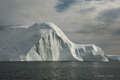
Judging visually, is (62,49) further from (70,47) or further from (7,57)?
(7,57)

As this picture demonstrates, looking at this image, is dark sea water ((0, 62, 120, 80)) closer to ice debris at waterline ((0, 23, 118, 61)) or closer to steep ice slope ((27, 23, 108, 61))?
ice debris at waterline ((0, 23, 118, 61))

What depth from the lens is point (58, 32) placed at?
10412 centimetres

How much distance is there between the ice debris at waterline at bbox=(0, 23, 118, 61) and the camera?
8856 cm

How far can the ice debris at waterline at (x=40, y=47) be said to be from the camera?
291ft

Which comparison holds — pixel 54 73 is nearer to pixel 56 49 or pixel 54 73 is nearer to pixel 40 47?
pixel 40 47

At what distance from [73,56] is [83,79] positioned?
236 ft

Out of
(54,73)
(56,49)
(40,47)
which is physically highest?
(40,47)

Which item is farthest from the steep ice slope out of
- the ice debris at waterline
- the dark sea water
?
the dark sea water

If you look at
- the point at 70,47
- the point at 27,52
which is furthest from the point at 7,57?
the point at 70,47

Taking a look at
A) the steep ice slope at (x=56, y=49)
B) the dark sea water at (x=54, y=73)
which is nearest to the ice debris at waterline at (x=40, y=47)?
the steep ice slope at (x=56, y=49)

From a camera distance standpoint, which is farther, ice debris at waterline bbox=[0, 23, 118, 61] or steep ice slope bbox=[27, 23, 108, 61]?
steep ice slope bbox=[27, 23, 108, 61]

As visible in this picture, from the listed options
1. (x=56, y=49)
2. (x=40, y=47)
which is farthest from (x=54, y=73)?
(x=56, y=49)

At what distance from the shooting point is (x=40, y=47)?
92688 millimetres

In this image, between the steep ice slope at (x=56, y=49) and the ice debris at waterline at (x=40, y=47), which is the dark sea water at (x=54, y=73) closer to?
the ice debris at waterline at (x=40, y=47)
